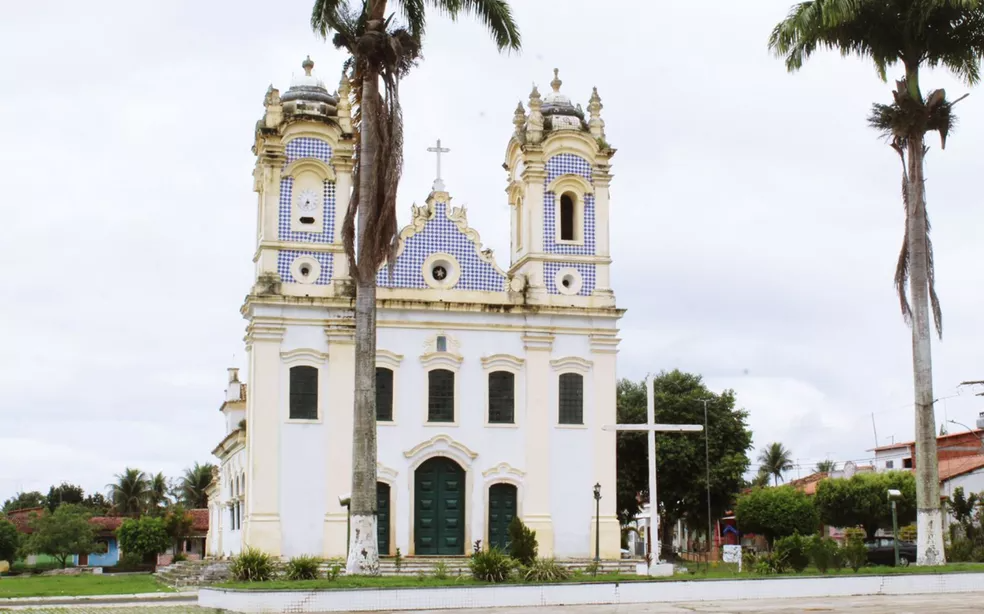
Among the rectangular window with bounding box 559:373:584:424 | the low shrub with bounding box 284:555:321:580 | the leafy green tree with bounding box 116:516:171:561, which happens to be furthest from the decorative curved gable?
the leafy green tree with bounding box 116:516:171:561

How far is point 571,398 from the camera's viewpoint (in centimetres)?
3103

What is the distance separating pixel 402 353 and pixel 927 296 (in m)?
12.2

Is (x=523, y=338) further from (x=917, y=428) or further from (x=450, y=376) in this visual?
(x=917, y=428)

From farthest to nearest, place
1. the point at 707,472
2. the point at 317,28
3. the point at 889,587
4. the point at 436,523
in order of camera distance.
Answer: the point at 707,472, the point at 436,523, the point at 317,28, the point at 889,587

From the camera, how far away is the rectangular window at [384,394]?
98.0 ft

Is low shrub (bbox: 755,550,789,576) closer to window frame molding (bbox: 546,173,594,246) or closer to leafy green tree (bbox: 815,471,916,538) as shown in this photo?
window frame molding (bbox: 546,173,594,246)

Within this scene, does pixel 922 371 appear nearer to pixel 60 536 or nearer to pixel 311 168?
pixel 311 168

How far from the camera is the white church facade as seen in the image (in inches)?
1152

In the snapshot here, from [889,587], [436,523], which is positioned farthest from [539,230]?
[889,587]

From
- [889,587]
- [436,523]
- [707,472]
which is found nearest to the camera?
[889,587]

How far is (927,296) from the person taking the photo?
24.0m

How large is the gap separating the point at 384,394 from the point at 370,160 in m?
8.92

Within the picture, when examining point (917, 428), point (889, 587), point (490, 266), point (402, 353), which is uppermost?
point (490, 266)

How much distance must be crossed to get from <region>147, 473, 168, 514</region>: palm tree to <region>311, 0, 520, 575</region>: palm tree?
5608cm
